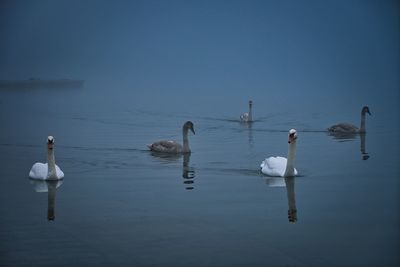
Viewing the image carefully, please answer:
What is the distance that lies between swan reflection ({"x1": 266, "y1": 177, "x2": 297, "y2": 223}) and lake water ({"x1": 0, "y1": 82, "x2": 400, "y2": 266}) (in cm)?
4

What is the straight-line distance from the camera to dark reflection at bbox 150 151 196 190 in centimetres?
1759

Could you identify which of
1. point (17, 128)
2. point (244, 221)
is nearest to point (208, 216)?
point (244, 221)

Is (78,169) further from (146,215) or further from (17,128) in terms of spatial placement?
(17,128)

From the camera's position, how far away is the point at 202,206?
14703 millimetres

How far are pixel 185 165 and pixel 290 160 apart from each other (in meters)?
4.12

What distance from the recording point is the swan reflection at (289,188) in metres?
14.0

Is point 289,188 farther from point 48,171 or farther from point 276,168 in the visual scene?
point 48,171

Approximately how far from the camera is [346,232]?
12781mm

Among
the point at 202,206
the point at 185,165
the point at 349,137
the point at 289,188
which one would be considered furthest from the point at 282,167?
the point at 349,137

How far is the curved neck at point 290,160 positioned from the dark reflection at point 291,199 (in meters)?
0.14

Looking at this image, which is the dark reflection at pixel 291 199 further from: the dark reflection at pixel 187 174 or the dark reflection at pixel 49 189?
the dark reflection at pixel 49 189

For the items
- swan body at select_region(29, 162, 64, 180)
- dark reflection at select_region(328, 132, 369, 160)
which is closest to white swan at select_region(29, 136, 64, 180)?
swan body at select_region(29, 162, 64, 180)

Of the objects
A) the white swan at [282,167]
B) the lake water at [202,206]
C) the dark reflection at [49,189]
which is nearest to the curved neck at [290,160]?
the white swan at [282,167]

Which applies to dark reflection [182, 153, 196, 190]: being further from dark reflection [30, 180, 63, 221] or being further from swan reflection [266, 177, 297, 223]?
dark reflection [30, 180, 63, 221]
